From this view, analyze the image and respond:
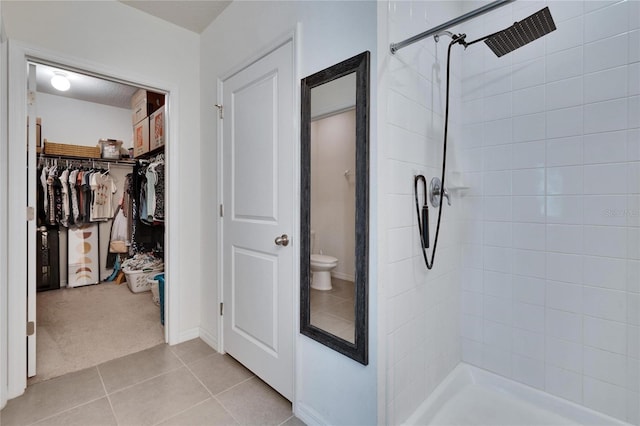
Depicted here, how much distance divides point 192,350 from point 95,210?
2920 mm

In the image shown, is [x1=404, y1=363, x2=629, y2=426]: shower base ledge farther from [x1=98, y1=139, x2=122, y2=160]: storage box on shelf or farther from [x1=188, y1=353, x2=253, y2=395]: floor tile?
[x1=98, y1=139, x2=122, y2=160]: storage box on shelf

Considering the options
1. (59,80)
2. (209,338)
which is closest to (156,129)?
(59,80)

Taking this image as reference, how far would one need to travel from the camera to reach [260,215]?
1.83m

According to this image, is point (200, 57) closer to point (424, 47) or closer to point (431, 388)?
point (424, 47)

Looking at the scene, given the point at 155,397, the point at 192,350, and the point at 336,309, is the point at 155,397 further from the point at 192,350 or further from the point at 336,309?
the point at 336,309

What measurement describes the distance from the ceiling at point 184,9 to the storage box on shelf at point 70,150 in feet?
8.68

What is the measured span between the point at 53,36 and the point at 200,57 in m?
0.92

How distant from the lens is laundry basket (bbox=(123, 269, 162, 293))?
366 cm

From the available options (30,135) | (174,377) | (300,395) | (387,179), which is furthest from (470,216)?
(30,135)

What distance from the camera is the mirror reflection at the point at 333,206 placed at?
4.35 feet

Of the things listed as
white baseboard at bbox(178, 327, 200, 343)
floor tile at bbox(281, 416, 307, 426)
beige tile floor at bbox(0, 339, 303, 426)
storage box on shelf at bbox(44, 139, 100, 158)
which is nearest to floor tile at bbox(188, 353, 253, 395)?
beige tile floor at bbox(0, 339, 303, 426)

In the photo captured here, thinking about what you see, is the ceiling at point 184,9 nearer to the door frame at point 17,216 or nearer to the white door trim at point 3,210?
the door frame at point 17,216

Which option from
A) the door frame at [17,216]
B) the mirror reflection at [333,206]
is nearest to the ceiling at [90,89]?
the door frame at [17,216]

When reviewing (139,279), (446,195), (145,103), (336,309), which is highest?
(145,103)
